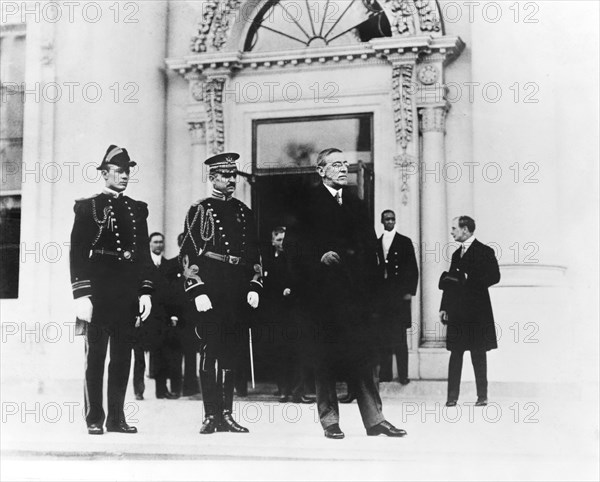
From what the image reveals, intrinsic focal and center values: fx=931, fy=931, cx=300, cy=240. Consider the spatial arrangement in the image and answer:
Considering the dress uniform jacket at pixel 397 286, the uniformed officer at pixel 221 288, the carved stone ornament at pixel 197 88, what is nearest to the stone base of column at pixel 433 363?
the dress uniform jacket at pixel 397 286

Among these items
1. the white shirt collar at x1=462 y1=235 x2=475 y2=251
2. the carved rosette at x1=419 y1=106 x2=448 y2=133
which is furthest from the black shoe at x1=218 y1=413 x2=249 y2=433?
the carved rosette at x1=419 y1=106 x2=448 y2=133

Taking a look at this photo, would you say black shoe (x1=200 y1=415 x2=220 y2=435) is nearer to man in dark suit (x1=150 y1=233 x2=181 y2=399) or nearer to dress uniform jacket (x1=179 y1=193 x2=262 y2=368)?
dress uniform jacket (x1=179 y1=193 x2=262 y2=368)

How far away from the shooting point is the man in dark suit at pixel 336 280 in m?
5.77

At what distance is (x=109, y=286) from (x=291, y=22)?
98.2 inches

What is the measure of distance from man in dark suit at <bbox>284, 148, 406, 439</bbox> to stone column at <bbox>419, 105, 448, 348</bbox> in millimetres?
605

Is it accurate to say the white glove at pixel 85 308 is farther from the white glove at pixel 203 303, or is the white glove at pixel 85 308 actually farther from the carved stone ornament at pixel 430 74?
the carved stone ornament at pixel 430 74

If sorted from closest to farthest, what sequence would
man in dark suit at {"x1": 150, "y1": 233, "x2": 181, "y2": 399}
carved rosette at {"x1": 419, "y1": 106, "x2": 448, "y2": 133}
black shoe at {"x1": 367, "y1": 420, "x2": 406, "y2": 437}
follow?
1. black shoe at {"x1": 367, "y1": 420, "x2": 406, "y2": 437}
2. man in dark suit at {"x1": 150, "y1": 233, "x2": 181, "y2": 399}
3. carved rosette at {"x1": 419, "y1": 106, "x2": 448, "y2": 133}

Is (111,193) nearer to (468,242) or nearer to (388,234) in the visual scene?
(388,234)

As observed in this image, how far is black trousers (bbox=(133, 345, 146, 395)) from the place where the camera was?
650 cm

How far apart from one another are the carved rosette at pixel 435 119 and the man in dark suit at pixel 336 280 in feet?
3.24

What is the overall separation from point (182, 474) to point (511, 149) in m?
2.99

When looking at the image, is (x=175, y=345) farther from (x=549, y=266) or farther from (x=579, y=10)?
(x=579, y=10)

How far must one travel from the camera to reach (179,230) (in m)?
6.67

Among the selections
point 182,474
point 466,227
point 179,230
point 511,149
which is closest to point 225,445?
point 182,474
